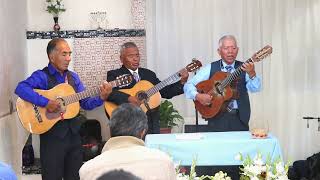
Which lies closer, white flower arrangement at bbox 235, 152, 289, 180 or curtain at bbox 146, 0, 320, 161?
white flower arrangement at bbox 235, 152, 289, 180

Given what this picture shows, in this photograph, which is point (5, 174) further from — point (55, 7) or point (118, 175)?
point (55, 7)

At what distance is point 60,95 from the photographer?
13.4 feet

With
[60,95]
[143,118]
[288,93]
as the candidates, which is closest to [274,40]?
[288,93]

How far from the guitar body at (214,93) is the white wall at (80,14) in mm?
2226

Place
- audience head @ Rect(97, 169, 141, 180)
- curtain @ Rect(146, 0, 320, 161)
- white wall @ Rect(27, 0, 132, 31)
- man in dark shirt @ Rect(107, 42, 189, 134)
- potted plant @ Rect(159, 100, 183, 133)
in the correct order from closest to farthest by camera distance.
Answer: audience head @ Rect(97, 169, 141, 180), man in dark shirt @ Rect(107, 42, 189, 134), potted plant @ Rect(159, 100, 183, 133), curtain @ Rect(146, 0, 320, 161), white wall @ Rect(27, 0, 132, 31)

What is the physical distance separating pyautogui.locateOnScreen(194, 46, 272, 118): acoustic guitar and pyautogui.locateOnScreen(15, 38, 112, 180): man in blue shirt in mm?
1126

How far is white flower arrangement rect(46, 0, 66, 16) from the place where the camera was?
6.05 meters

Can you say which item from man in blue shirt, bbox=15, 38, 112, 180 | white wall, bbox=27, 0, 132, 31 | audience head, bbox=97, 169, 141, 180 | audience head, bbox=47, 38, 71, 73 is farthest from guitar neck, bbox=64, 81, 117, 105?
audience head, bbox=97, 169, 141, 180

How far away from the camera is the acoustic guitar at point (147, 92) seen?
4527 mm

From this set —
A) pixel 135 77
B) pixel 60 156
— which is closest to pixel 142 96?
pixel 135 77

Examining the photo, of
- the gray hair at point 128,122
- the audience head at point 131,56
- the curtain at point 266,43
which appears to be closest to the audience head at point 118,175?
the gray hair at point 128,122

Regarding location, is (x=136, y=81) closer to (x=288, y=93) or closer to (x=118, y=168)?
(x=288, y=93)

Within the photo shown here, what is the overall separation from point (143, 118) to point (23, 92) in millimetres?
2164

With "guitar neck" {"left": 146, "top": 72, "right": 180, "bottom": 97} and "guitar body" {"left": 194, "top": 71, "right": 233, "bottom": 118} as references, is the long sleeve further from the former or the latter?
"guitar neck" {"left": 146, "top": 72, "right": 180, "bottom": 97}
